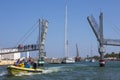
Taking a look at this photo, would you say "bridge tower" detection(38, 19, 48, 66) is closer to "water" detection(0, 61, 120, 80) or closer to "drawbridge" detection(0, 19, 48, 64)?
"drawbridge" detection(0, 19, 48, 64)

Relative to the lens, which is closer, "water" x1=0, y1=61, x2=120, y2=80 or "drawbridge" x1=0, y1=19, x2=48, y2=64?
"water" x1=0, y1=61, x2=120, y2=80

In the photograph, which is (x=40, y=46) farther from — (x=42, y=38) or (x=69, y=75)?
(x=69, y=75)

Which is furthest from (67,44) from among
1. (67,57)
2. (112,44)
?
(112,44)

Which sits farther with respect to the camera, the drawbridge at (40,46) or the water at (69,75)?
the drawbridge at (40,46)

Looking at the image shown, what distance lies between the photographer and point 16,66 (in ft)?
171

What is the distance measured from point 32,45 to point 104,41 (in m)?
30.0

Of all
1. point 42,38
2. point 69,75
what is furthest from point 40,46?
point 69,75

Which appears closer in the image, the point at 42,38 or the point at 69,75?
the point at 69,75

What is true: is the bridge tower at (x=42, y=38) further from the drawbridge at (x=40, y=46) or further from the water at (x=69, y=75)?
the water at (x=69, y=75)

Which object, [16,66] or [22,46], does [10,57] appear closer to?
[22,46]

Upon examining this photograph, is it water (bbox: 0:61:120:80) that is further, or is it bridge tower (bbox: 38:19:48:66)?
bridge tower (bbox: 38:19:48:66)

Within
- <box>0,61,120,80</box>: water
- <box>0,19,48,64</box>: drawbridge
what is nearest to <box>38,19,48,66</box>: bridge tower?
<box>0,19,48,64</box>: drawbridge

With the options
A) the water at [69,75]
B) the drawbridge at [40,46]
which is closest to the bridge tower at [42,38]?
the drawbridge at [40,46]

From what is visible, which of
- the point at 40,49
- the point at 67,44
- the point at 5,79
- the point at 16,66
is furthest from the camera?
the point at 67,44
